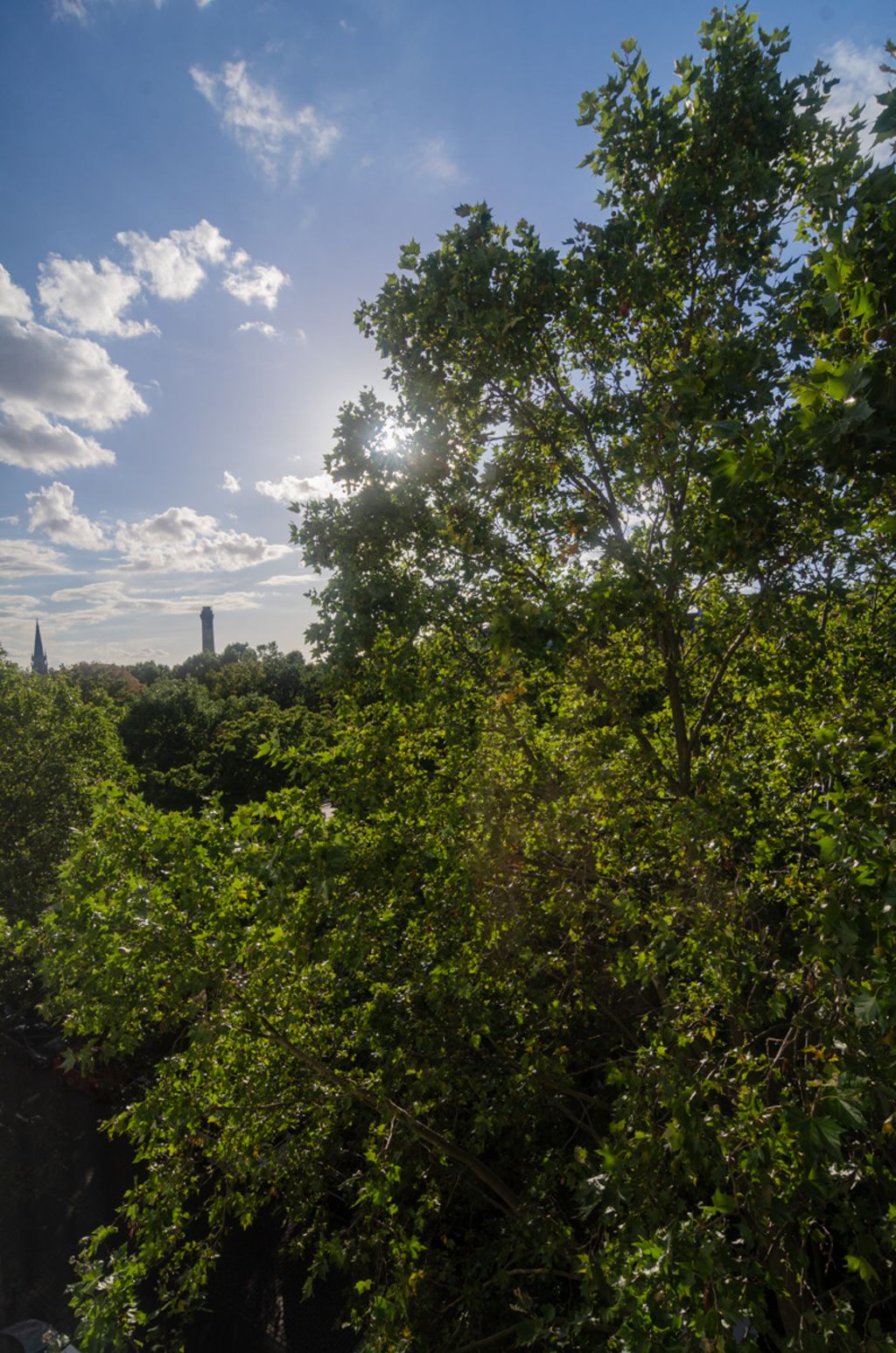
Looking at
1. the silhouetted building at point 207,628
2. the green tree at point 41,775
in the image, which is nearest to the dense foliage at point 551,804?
the green tree at point 41,775

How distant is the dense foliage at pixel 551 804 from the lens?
3842mm

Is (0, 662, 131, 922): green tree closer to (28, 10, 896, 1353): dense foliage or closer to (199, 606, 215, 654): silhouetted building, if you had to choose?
(28, 10, 896, 1353): dense foliage

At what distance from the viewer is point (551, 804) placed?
227 inches

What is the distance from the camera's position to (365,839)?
214 inches

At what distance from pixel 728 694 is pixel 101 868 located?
18.4 feet

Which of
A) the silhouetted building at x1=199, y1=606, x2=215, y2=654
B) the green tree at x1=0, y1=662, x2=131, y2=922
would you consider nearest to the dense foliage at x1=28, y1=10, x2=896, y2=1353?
the green tree at x1=0, y1=662, x2=131, y2=922

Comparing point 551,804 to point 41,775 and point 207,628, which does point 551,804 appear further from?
point 207,628

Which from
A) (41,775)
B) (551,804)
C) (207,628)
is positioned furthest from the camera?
(207,628)

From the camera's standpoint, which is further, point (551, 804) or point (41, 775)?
point (41, 775)

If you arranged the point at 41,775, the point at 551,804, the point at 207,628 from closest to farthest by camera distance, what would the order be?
the point at 551,804 → the point at 41,775 → the point at 207,628

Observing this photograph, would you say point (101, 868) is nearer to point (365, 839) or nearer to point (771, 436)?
point (365, 839)

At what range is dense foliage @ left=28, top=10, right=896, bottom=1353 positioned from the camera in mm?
3842

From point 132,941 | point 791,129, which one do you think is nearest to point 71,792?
point 132,941

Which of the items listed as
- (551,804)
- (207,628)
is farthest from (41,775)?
(207,628)
